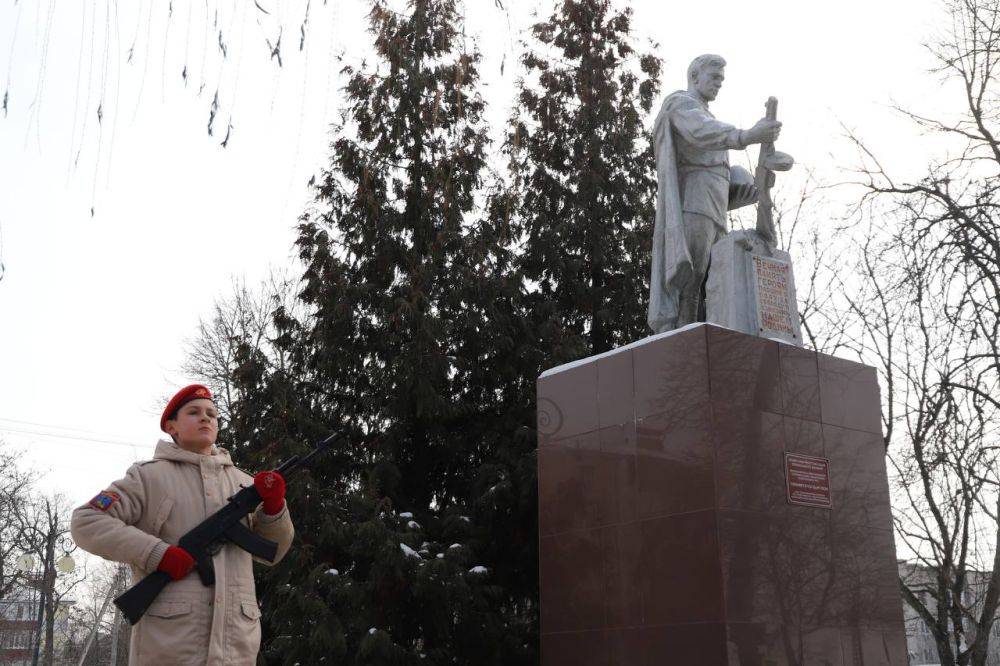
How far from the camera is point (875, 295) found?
16188 millimetres

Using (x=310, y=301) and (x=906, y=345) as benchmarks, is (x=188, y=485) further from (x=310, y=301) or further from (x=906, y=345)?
(x=906, y=345)

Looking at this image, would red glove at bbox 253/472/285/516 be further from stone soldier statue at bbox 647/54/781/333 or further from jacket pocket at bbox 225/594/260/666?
stone soldier statue at bbox 647/54/781/333

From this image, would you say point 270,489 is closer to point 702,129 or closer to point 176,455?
point 176,455

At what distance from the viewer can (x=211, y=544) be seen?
150 inches

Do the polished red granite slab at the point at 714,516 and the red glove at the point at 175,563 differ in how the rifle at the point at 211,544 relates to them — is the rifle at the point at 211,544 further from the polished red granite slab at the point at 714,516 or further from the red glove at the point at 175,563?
the polished red granite slab at the point at 714,516

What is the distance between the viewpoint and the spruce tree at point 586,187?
12562mm

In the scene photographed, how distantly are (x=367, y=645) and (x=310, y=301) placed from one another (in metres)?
4.22

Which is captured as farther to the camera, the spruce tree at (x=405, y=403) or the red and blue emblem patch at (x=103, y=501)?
the spruce tree at (x=405, y=403)

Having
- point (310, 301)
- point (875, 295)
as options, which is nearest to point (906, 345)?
point (875, 295)

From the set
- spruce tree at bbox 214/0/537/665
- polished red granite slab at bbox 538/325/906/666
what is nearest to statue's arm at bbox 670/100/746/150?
polished red granite slab at bbox 538/325/906/666

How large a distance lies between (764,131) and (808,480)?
240 cm

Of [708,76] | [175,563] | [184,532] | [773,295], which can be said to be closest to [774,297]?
[773,295]

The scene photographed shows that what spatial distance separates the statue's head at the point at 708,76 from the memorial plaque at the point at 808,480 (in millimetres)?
2973

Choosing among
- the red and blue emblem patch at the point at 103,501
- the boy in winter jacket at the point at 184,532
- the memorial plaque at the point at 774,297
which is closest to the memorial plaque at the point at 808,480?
the memorial plaque at the point at 774,297
